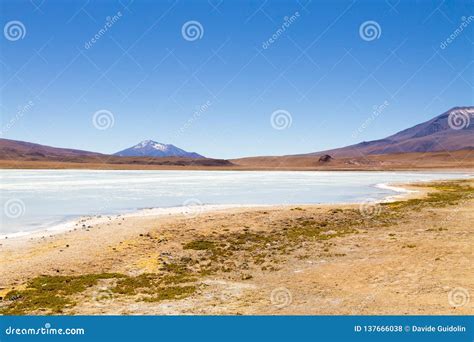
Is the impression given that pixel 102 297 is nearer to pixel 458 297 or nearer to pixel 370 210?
pixel 458 297

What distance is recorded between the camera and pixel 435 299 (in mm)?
9602

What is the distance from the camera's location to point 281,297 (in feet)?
33.4

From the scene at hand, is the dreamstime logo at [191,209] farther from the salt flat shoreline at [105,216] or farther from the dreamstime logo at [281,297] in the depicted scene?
the dreamstime logo at [281,297]

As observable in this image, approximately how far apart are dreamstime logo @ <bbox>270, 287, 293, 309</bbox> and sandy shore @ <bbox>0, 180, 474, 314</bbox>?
0.08 feet

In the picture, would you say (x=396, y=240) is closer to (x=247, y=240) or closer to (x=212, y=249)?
(x=247, y=240)

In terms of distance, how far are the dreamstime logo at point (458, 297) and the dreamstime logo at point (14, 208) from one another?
66.3 ft

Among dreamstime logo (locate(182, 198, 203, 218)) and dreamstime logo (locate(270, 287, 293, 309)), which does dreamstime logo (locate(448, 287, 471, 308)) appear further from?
dreamstime logo (locate(182, 198, 203, 218))

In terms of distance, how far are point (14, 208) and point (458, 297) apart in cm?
2351

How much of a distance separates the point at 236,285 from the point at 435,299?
4.68 metres

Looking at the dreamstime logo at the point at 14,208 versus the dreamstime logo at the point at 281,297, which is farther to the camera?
the dreamstime logo at the point at 14,208

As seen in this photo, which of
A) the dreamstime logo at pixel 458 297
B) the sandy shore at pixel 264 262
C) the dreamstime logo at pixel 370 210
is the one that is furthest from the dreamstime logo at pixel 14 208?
the dreamstime logo at pixel 458 297

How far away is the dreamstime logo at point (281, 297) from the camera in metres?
9.69

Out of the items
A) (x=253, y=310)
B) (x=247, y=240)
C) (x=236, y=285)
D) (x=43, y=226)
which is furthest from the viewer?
(x=43, y=226)
